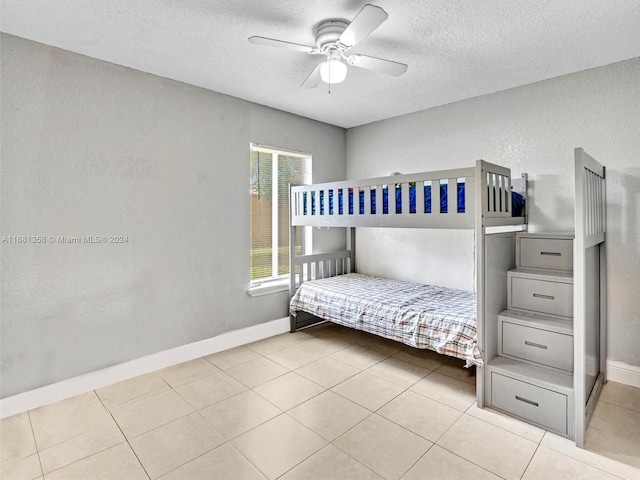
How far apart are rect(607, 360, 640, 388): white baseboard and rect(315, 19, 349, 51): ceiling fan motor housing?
3094 millimetres

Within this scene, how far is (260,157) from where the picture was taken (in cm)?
365

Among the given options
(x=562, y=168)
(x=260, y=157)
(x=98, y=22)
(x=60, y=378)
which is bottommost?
(x=60, y=378)

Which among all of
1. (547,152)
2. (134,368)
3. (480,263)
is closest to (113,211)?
(134,368)

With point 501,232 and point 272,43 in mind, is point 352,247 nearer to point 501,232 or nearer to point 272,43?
point 501,232

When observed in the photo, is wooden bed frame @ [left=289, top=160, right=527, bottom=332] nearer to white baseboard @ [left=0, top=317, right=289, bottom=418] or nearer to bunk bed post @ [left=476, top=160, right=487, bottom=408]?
bunk bed post @ [left=476, top=160, right=487, bottom=408]

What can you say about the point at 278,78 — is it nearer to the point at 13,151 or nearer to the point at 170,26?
the point at 170,26

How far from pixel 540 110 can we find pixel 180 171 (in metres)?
3.10

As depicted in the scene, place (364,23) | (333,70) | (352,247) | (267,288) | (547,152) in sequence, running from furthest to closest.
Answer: (352,247), (267,288), (547,152), (333,70), (364,23)

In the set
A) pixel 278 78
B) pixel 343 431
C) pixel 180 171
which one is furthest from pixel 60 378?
pixel 278 78

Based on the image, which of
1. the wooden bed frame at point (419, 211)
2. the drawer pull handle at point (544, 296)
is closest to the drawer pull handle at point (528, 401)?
the wooden bed frame at point (419, 211)

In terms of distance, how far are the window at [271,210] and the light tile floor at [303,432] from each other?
116cm

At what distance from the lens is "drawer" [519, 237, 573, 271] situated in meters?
A: 2.39

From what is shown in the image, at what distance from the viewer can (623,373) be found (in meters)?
2.62

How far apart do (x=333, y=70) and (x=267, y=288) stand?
7.40ft
